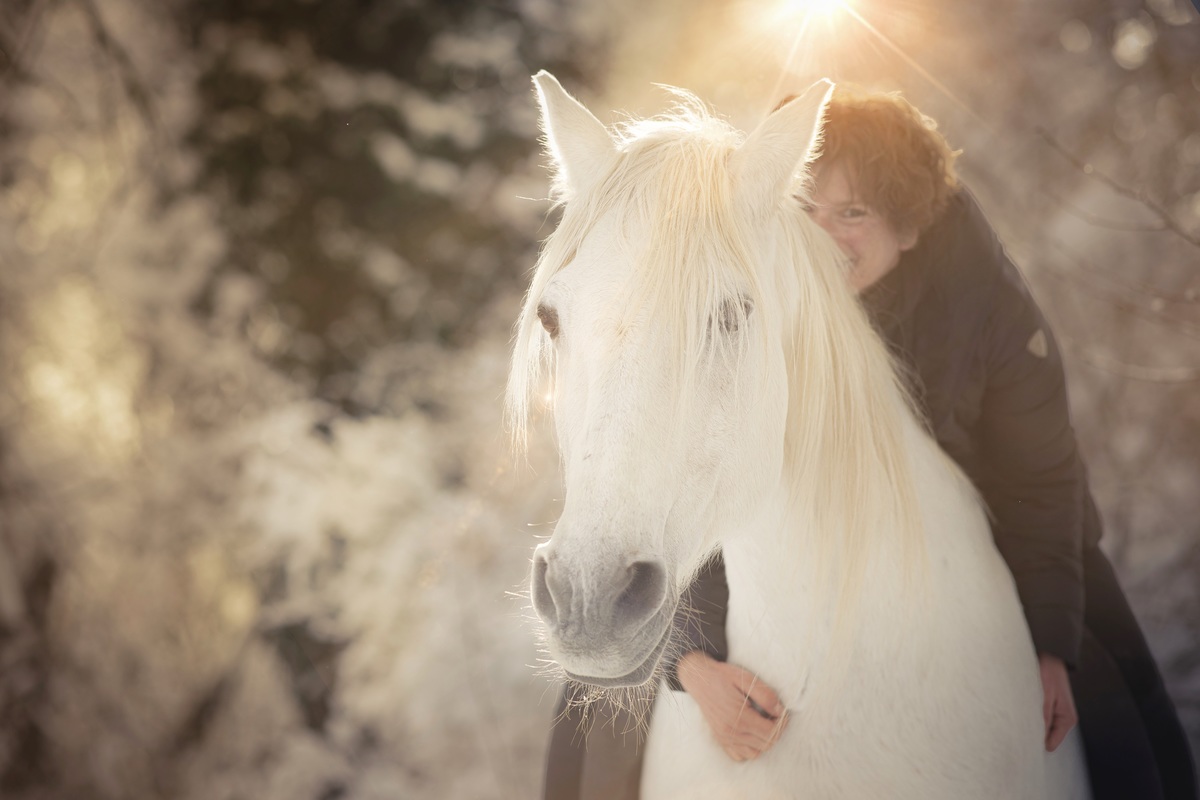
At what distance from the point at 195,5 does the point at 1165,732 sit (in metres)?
2.36

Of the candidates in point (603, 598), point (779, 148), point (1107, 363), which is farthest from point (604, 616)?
point (1107, 363)

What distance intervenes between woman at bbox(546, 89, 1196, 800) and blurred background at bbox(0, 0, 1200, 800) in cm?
63

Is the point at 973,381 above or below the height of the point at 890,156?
below

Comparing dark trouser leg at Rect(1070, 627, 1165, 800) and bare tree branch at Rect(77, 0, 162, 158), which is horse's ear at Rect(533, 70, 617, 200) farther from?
bare tree branch at Rect(77, 0, 162, 158)

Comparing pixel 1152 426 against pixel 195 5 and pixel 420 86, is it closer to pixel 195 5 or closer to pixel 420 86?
pixel 420 86

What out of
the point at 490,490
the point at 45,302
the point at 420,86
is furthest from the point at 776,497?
the point at 45,302

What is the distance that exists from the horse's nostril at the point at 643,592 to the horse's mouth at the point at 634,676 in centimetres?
4

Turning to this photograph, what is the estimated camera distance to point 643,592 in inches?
18.9

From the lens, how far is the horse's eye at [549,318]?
57cm

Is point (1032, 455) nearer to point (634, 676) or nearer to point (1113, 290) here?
point (634, 676)

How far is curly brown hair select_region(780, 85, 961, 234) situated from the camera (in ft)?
2.52

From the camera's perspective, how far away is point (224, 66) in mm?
1642

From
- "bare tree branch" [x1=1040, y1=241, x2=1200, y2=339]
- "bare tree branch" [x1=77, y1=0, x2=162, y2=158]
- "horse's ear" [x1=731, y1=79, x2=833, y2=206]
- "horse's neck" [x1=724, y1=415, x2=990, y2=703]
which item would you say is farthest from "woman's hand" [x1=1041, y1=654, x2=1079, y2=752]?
"bare tree branch" [x1=77, y1=0, x2=162, y2=158]

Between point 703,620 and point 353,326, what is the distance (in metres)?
1.37
